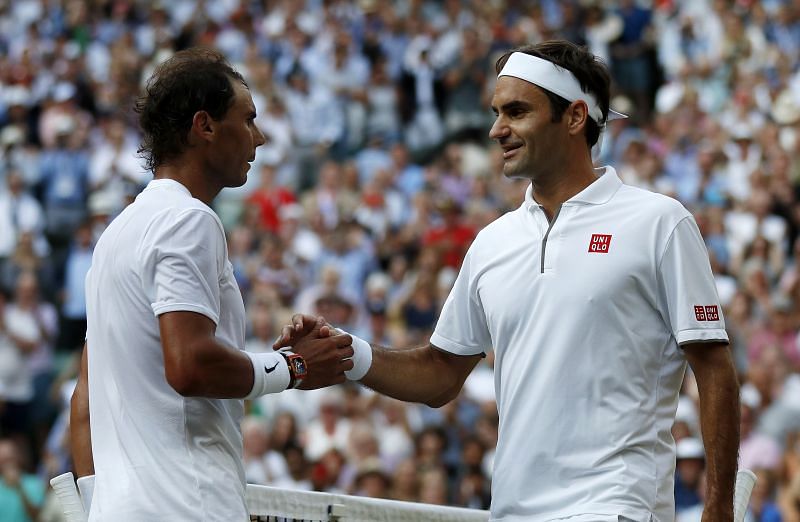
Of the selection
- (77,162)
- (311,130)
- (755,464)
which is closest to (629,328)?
(755,464)

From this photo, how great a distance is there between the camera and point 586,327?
14.9 feet

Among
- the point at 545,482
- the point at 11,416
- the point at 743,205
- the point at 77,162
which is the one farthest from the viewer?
the point at 77,162

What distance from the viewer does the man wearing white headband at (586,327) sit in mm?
4418

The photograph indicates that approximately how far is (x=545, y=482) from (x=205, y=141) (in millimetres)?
1501

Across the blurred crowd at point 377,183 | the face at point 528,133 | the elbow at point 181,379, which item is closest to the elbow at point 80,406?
the elbow at point 181,379

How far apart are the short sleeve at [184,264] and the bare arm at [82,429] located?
655mm

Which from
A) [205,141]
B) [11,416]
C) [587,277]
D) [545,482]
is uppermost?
[205,141]

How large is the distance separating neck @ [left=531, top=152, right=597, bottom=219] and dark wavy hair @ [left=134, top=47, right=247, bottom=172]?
1.19 meters

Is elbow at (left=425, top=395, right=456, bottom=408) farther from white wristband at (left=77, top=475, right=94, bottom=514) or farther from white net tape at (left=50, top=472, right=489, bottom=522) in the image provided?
white wristband at (left=77, top=475, right=94, bottom=514)

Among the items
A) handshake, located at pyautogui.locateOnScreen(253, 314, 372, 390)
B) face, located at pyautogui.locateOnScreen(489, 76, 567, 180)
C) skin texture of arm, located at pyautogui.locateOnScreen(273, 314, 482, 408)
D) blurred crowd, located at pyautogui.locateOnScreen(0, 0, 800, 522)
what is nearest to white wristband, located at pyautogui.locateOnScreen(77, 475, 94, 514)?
handshake, located at pyautogui.locateOnScreen(253, 314, 372, 390)

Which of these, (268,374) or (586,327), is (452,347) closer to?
(586,327)

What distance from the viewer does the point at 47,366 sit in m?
13.3

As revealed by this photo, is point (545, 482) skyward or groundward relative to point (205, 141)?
groundward

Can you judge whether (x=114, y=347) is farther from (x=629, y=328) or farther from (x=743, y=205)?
(x=743, y=205)
